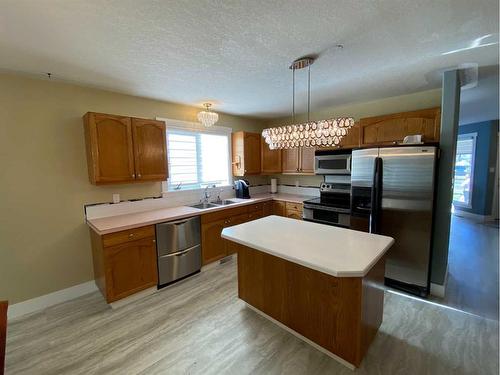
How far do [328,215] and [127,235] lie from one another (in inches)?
106

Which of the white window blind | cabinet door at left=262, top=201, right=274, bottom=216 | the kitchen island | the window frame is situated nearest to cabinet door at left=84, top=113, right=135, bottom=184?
the window frame

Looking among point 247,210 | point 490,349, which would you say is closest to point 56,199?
point 247,210

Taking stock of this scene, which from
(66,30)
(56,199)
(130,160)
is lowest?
(56,199)

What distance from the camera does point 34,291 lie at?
8.02ft

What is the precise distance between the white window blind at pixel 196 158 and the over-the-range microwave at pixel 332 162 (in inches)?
65.7

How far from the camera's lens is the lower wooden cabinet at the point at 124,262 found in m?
2.37

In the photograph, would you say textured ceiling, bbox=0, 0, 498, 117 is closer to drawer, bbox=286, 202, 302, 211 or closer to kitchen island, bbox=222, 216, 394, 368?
kitchen island, bbox=222, 216, 394, 368

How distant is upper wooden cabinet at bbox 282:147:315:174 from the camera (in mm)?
4020

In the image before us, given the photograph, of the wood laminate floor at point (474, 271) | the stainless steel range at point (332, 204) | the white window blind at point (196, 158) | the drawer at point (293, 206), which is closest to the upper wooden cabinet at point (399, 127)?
the stainless steel range at point (332, 204)

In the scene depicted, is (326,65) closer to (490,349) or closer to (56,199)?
(490,349)

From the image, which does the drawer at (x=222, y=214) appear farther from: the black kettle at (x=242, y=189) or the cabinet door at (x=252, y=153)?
the cabinet door at (x=252, y=153)

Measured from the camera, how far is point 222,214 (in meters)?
3.42

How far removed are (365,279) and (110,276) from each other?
245cm

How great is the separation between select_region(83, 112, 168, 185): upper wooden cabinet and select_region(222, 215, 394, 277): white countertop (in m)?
1.50
